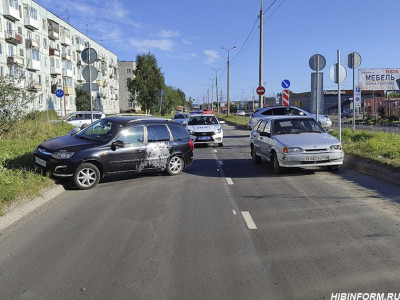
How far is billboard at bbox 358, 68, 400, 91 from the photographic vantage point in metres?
46.7

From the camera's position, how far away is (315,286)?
12.1 ft

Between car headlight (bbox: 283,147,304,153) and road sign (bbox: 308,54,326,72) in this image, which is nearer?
car headlight (bbox: 283,147,304,153)

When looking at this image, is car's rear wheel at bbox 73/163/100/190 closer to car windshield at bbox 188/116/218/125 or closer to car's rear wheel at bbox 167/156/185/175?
car's rear wheel at bbox 167/156/185/175

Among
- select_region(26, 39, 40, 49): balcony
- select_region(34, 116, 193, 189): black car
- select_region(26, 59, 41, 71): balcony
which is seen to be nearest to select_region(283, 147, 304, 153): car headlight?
select_region(34, 116, 193, 189): black car

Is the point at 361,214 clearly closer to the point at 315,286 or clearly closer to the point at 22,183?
the point at 315,286

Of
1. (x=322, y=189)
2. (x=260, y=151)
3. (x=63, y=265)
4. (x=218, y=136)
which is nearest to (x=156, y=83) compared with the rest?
(x=218, y=136)

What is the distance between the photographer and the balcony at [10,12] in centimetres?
4550

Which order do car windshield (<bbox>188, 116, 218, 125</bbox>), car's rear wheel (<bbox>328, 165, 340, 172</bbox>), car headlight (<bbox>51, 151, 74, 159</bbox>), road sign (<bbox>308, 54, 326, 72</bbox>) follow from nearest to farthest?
car headlight (<bbox>51, 151, 74, 159</bbox>) < car's rear wheel (<bbox>328, 165, 340, 172</bbox>) < road sign (<bbox>308, 54, 326, 72</bbox>) < car windshield (<bbox>188, 116, 218, 125</bbox>)

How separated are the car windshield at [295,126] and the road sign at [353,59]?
12.5ft

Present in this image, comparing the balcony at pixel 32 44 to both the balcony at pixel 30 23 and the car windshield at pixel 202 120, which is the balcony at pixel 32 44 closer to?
the balcony at pixel 30 23

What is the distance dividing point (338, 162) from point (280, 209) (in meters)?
4.09

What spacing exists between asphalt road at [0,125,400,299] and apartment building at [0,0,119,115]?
32.8 m

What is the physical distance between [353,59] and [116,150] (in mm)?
9039

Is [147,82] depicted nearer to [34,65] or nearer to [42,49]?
[34,65]
